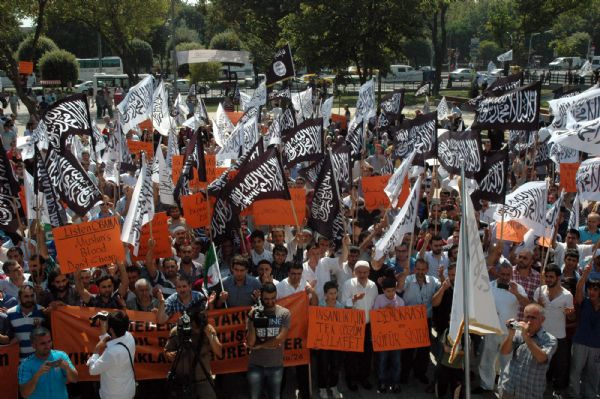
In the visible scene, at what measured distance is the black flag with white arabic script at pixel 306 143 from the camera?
10977 mm

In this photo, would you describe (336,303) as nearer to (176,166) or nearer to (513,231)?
(513,231)

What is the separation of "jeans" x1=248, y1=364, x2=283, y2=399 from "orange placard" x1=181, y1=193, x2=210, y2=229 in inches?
111

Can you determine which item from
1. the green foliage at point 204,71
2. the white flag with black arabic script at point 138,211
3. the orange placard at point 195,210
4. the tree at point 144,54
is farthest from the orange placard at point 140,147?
the tree at point 144,54

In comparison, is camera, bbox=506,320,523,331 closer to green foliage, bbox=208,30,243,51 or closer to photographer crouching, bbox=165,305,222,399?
photographer crouching, bbox=165,305,222,399

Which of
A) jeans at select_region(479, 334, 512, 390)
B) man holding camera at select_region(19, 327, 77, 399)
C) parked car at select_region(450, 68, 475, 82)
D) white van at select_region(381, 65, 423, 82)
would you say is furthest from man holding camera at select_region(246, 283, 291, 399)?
parked car at select_region(450, 68, 475, 82)

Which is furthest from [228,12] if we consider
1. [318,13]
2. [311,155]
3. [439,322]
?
[439,322]

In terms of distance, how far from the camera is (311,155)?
11.0 m

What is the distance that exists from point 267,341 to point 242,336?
861mm

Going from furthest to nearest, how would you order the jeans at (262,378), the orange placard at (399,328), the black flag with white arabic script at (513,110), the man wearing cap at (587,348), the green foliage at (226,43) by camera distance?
the green foliage at (226,43)
the black flag with white arabic script at (513,110)
the orange placard at (399,328)
the man wearing cap at (587,348)
the jeans at (262,378)

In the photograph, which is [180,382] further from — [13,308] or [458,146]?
[458,146]

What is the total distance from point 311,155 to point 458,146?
2.48 m

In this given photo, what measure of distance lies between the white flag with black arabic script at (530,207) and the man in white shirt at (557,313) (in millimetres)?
1058

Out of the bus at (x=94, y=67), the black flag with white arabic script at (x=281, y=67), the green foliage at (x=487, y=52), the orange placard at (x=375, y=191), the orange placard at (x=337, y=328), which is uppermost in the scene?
the green foliage at (x=487, y=52)

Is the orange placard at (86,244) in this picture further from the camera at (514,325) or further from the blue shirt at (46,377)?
the camera at (514,325)
